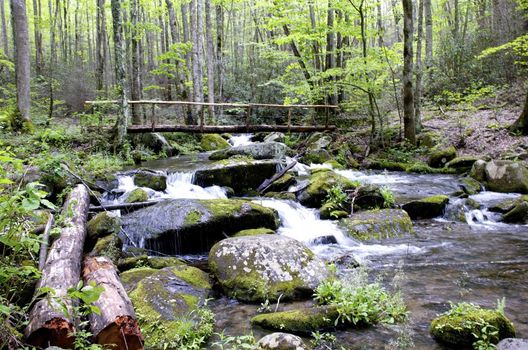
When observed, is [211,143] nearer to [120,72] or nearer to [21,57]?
[120,72]

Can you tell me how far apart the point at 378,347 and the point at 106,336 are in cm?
244

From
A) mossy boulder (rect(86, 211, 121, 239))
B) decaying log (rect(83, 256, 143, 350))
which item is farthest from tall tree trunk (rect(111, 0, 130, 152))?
decaying log (rect(83, 256, 143, 350))

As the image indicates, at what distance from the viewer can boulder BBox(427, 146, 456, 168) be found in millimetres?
12508

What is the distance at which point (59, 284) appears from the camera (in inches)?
139

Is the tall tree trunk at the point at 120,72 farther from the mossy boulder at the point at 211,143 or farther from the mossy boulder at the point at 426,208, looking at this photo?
the mossy boulder at the point at 426,208

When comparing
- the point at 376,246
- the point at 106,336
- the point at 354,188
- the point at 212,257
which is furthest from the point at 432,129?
the point at 106,336

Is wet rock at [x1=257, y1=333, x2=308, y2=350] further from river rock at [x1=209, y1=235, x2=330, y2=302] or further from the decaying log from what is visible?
river rock at [x1=209, y1=235, x2=330, y2=302]

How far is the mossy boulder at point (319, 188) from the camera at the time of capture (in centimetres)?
888

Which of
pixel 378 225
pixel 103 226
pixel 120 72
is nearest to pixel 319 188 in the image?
pixel 378 225

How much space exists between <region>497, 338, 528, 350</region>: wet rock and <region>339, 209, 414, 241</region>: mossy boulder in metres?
3.76

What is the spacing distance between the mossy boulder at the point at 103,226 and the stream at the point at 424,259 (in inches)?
87.7

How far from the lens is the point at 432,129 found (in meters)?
15.0

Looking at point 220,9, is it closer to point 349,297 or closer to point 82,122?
point 82,122

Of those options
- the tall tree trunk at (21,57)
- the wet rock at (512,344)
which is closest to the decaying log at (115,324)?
the wet rock at (512,344)
